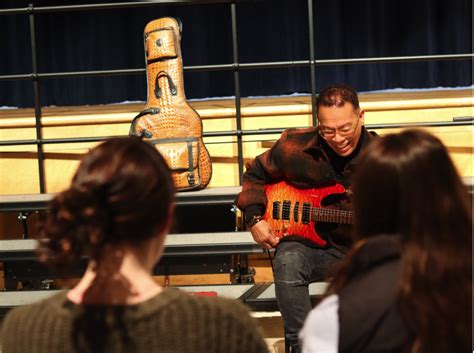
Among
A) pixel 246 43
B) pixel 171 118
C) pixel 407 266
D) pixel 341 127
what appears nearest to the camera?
pixel 407 266

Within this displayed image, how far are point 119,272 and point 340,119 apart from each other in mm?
2041

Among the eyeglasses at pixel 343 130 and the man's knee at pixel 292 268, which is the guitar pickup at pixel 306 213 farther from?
the eyeglasses at pixel 343 130

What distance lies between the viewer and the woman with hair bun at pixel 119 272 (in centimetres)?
124

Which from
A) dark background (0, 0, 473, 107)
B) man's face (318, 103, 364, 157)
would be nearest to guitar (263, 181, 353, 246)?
man's face (318, 103, 364, 157)

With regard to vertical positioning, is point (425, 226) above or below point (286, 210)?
above

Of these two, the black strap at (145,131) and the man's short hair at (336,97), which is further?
the black strap at (145,131)

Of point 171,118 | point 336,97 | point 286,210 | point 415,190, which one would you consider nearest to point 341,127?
point 336,97

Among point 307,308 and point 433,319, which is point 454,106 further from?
point 433,319

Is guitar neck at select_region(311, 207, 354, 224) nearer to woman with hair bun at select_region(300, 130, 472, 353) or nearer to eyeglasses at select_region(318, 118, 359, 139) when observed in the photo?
eyeglasses at select_region(318, 118, 359, 139)

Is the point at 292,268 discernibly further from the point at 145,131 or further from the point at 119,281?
the point at 119,281

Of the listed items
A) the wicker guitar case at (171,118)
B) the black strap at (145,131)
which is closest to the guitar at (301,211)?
the wicker guitar case at (171,118)

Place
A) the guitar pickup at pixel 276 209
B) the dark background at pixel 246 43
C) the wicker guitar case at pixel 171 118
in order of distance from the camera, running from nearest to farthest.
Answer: the guitar pickup at pixel 276 209 → the wicker guitar case at pixel 171 118 → the dark background at pixel 246 43

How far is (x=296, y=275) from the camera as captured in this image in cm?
320

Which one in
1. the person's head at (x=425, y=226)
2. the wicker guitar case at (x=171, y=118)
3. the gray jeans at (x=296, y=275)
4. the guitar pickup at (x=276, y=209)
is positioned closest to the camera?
the person's head at (x=425, y=226)
